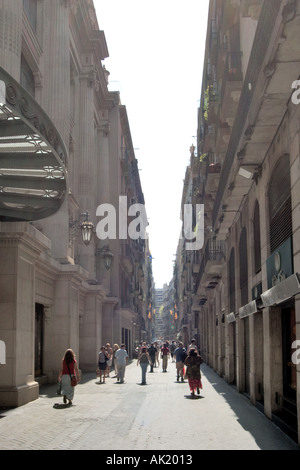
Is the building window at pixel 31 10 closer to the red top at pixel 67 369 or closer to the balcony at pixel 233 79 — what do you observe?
the balcony at pixel 233 79

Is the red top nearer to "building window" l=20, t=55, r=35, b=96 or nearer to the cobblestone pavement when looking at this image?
the cobblestone pavement

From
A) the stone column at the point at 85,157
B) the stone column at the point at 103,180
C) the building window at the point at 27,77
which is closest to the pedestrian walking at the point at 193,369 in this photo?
the building window at the point at 27,77

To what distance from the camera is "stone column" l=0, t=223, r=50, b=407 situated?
14.6 meters

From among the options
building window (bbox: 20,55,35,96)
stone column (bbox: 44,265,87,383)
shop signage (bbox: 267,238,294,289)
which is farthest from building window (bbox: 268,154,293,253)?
building window (bbox: 20,55,35,96)

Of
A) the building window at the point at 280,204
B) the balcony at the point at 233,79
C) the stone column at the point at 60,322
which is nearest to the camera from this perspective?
the building window at the point at 280,204

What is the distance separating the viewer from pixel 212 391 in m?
19.6

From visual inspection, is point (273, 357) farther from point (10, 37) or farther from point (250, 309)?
point (10, 37)

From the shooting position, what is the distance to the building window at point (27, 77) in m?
21.4

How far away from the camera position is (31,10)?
76.0 feet

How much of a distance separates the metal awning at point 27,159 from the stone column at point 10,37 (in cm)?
324

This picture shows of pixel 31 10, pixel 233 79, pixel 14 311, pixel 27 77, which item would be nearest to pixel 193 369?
pixel 14 311

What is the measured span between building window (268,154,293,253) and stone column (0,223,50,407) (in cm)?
608
